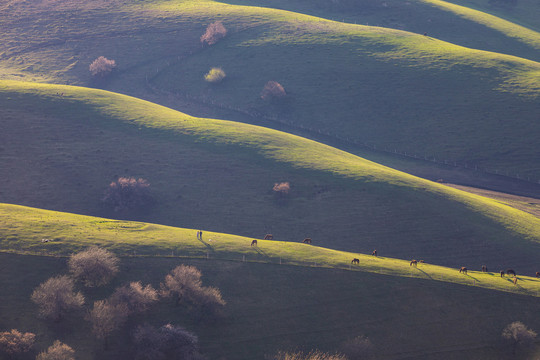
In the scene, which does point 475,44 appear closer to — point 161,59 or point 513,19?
point 513,19

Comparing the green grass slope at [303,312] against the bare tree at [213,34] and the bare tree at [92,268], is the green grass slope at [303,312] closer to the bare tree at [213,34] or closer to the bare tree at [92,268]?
the bare tree at [92,268]

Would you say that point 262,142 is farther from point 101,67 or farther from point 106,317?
point 101,67

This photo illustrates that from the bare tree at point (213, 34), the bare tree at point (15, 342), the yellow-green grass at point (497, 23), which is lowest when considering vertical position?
the bare tree at point (15, 342)

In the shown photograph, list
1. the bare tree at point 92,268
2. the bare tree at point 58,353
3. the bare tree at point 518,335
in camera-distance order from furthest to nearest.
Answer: the bare tree at point 518,335 → the bare tree at point 92,268 → the bare tree at point 58,353

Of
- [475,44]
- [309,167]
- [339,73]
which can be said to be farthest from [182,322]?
[475,44]

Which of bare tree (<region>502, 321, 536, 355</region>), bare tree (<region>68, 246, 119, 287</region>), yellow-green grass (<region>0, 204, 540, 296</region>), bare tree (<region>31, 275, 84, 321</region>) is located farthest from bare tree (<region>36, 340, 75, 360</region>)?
bare tree (<region>502, 321, 536, 355</region>)

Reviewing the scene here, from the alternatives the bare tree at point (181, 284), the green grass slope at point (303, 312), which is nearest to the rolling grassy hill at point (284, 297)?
the green grass slope at point (303, 312)

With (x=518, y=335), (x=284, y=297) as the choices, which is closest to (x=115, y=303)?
(x=284, y=297)
